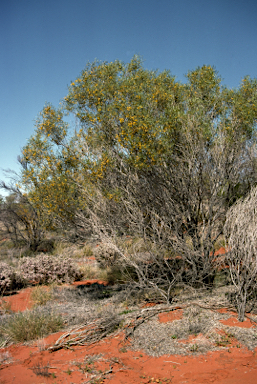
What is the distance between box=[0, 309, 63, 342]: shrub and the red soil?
461mm

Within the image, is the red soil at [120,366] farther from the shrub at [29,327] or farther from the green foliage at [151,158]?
the green foliage at [151,158]

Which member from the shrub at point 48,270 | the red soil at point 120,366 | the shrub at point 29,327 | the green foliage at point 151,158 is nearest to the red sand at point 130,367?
the red soil at point 120,366

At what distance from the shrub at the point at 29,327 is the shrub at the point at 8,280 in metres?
3.72

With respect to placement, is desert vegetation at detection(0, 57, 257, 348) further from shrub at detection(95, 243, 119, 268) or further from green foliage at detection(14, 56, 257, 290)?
shrub at detection(95, 243, 119, 268)

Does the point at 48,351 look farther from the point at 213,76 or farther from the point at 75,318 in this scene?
the point at 213,76

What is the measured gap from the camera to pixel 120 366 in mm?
4434

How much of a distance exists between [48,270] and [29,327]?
5.03 m

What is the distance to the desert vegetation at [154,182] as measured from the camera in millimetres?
7133

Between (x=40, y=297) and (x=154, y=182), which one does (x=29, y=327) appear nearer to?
(x=40, y=297)

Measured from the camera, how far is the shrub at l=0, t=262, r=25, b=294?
963 centimetres

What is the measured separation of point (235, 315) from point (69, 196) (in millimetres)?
5835

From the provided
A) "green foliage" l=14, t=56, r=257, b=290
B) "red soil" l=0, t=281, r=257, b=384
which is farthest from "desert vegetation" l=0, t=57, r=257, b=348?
"red soil" l=0, t=281, r=257, b=384

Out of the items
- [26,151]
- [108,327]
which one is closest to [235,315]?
[108,327]

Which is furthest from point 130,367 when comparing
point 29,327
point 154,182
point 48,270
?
point 48,270
